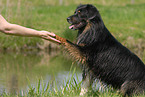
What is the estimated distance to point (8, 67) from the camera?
964 centimetres

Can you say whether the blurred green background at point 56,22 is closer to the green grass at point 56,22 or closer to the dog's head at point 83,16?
the green grass at point 56,22

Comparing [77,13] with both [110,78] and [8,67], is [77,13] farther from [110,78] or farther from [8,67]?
[8,67]

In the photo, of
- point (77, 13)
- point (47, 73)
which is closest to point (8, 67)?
point (47, 73)

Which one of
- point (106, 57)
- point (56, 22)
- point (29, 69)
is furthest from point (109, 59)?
point (56, 22)

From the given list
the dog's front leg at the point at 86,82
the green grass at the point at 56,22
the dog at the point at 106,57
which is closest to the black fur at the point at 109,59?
the dog at the point at 106,57

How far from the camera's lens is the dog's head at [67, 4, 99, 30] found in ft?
15.0

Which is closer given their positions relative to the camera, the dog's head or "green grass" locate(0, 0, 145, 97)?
the dog's head

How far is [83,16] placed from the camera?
4.68 metres

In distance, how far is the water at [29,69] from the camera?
7.44 meters

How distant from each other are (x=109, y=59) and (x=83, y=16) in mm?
861

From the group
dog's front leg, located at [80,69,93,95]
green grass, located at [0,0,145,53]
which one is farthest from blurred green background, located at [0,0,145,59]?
dog's front leg, located at [80,69,93,95]

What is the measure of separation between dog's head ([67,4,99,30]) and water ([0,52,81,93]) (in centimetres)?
229

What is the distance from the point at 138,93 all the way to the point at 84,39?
129cm

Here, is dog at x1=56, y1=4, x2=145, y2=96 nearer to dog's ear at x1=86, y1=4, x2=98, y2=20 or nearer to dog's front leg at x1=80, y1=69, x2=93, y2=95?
dog's ear at x1=86, y1=4, x2=98, y2=20
